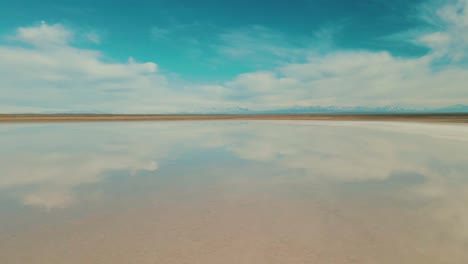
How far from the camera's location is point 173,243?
3820mm

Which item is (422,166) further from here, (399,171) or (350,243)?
(350,243)

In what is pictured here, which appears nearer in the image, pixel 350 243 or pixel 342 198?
pixel 350 243

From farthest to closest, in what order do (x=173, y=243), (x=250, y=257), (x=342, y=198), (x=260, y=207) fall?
1. (x=342, y=198)
2. (x=260, y=207)
3. (x=173, y=243)
4. (x=250, y=257)

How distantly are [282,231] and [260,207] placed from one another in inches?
44.5

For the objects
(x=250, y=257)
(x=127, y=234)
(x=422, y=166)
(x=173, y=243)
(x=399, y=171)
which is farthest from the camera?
(x=422, y=166)

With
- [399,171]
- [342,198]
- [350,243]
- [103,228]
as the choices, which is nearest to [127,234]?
[103,228]

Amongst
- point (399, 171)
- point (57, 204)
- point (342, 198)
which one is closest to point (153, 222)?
point (57, 204)

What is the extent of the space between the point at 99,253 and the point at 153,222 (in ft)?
3.62

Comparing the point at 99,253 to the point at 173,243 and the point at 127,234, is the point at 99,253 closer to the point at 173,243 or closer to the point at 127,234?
the point at 127,234

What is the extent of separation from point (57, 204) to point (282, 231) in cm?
454

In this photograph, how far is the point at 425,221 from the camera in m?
4.62

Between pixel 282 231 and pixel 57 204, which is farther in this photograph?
pixel 57 204

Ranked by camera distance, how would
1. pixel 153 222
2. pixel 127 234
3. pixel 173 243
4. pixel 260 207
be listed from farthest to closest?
pixel 260 207 → pixel 153 222 → pixel 127 234 → pixel 173 243

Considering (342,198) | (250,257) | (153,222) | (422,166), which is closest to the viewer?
(250,257)
